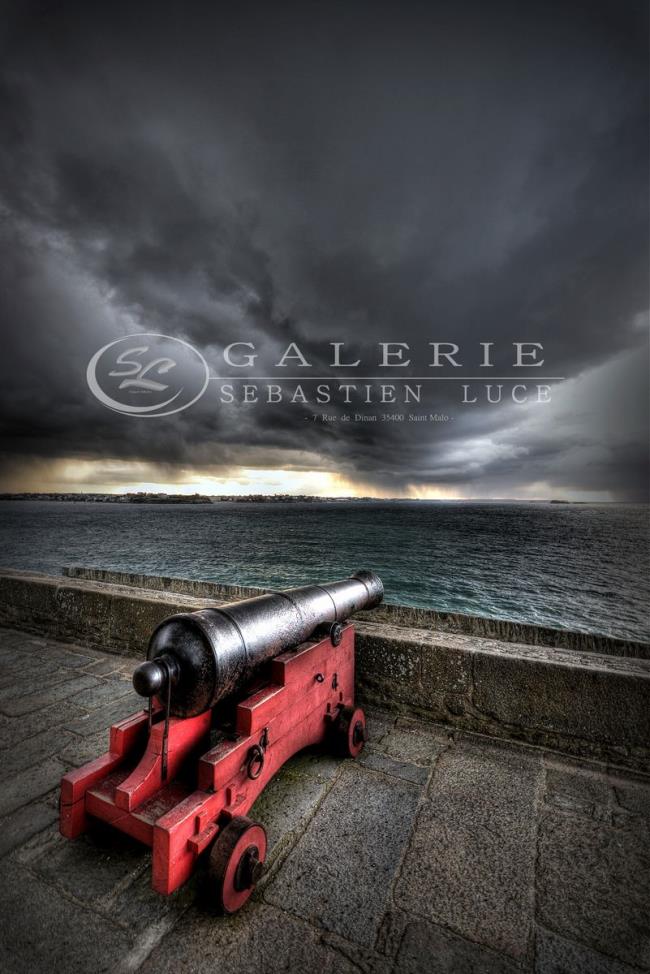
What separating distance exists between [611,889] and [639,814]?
634 mm

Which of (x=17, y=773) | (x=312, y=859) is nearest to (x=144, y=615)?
(x=17, y=773)

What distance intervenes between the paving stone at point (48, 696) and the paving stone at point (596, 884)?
135 inches

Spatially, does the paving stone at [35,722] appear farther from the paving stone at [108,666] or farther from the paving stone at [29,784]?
the paving stone at [108,666]

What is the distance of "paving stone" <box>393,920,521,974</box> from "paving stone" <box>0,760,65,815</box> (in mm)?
A: 2083

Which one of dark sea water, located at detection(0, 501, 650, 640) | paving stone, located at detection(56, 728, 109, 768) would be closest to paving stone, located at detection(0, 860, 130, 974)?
paving stone, located at detection(56, 728, 109, 768)

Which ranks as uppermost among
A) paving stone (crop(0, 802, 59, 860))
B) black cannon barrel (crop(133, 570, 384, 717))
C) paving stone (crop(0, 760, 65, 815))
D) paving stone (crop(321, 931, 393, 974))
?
black cannon barrel (crop(133, 570, 384, 717))

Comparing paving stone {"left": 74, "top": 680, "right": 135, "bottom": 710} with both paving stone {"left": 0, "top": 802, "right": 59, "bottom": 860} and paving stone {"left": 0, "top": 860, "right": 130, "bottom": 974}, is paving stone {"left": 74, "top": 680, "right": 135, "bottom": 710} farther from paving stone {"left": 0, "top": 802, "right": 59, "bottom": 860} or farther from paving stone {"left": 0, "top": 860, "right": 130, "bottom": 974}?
paving stone {"left": 0, "top": 860, "right": 130, "bottom": 974}

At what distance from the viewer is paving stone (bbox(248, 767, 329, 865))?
2168mm

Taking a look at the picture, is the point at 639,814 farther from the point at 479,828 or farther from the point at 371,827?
the point at 371,827

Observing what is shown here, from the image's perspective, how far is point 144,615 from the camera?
4543 millimetres

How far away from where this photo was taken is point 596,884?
1.90 metres

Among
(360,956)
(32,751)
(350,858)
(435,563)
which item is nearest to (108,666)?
(32,751)

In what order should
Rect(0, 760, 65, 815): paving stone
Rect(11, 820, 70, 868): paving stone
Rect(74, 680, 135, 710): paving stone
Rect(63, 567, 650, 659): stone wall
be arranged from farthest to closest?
Rect(74, 680, 135, 710): paving stone
Rect(63, 567, 650, 659): stone wall
Rect(0, 760, 65, 815): paving stone
Rect(11, 820, 70, 868): paving stone

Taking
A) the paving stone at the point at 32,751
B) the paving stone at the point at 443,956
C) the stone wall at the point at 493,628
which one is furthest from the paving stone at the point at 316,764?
the paving stone at the point at 32,751
